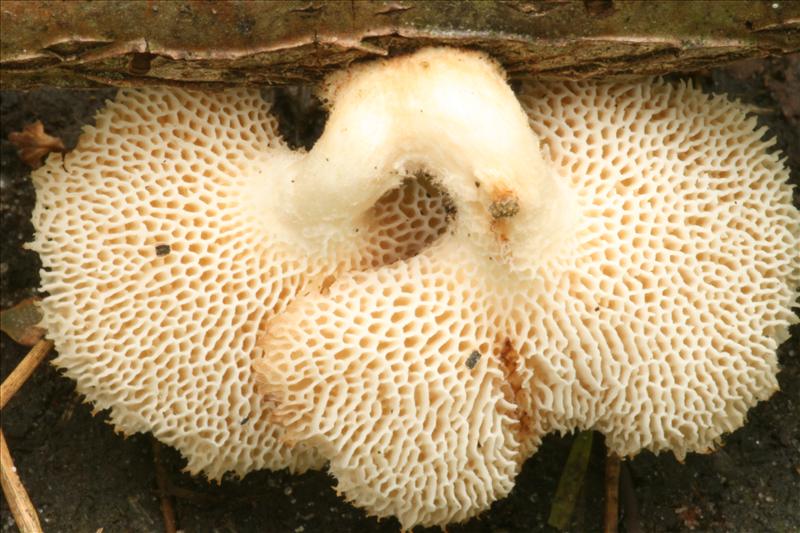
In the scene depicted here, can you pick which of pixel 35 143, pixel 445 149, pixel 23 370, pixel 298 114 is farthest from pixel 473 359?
pixel 35 143

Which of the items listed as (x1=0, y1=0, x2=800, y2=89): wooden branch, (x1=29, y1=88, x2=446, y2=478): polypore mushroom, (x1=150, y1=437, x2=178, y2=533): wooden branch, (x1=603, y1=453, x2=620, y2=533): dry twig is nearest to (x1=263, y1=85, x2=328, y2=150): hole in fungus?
(x1=29, y1=88, x2=446, y2=478): polypore mushroom

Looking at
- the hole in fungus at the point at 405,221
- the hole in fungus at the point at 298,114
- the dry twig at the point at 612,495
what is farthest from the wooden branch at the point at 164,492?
the dry twig at the point at 612,495

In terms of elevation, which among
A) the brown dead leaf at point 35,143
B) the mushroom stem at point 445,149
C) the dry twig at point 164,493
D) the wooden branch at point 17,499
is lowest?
the wooden branch at point 17,499

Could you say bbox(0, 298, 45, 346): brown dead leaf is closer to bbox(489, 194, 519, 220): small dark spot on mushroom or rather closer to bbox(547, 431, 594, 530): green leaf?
bbox(489, 194, 519, 220): small dark spot on mushroom

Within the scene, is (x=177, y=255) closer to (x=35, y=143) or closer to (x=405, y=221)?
(x=405, y=221)

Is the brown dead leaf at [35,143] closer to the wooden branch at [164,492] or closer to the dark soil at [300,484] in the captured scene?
the dark soil at [300,484]

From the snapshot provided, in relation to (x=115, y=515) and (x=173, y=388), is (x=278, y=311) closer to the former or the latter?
(x=173, y=388)
